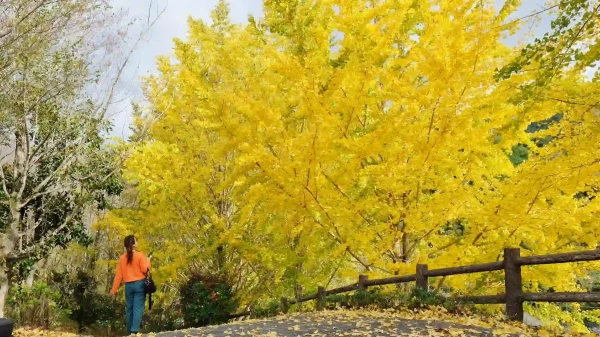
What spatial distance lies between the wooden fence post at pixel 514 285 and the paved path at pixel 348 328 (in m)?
0.97

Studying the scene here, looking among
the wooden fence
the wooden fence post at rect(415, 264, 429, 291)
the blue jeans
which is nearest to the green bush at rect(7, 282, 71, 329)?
the blue jeans

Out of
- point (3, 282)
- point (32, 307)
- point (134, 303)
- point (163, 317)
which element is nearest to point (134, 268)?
point (134, 303)

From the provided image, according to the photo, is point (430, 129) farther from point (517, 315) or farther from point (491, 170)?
point (517, 315)

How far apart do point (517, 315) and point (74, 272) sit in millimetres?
14089

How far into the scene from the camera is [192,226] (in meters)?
10.6

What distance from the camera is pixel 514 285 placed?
20.4 ft

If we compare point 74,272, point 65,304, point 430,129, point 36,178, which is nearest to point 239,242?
point 430,129

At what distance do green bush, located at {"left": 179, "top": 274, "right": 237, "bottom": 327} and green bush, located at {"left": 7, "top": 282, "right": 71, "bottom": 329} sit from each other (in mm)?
3233

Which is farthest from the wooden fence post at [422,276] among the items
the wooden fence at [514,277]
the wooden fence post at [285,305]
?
the wooden fence post at [285,305]

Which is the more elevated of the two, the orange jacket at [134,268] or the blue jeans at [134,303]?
the orange jacket at [134,268]

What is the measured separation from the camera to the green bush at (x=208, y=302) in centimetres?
1063

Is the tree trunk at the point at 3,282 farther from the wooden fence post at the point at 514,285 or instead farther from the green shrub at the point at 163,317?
the wooden fence post at the point at 514,285

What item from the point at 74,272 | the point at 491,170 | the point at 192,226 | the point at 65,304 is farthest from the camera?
the point at 74,272

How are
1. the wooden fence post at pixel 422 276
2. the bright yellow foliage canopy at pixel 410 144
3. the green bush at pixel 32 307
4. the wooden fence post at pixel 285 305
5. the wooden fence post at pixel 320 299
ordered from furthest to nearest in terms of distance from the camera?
the green bush at pixel 32 307
the wooden fence post at pixel 285 305
the wooden fence post at pixel 320 299
the wooden fence post at pixel 422 276
the bright yellow foliage canopy at pixel 410 144
